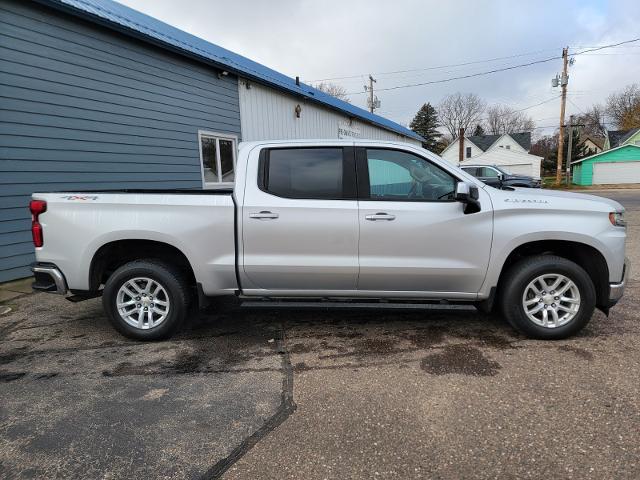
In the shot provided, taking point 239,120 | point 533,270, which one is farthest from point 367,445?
point 239,120

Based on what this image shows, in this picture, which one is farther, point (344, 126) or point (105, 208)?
point (344, 126)

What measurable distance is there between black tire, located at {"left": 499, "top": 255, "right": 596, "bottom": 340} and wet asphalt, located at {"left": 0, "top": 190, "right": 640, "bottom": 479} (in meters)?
0.13

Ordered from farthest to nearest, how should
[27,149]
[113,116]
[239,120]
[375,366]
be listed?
[239,120], [113,116], [27,149], [375,366]

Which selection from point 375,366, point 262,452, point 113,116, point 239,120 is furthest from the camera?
point 239,120

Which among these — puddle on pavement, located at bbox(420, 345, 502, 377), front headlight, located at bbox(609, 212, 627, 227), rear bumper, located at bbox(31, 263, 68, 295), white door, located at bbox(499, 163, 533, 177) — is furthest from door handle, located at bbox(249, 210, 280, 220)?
white door, located at bbox(499, 163, 533, 177)

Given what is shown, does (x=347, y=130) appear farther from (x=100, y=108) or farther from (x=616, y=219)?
(x=616, y=219)

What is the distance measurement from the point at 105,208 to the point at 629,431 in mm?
4381

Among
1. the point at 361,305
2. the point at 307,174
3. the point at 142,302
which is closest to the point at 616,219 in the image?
the point at 361,305

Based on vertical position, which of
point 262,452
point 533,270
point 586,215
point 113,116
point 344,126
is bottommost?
point 262,452

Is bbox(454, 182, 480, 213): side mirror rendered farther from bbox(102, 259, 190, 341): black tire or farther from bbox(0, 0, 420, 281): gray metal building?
bbox(0, 0, 420, 281): gray metal building

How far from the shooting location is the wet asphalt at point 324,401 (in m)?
2.42

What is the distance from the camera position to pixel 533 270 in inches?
153

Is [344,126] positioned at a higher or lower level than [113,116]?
higher

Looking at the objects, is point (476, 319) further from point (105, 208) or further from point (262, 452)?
point (105, 208)
